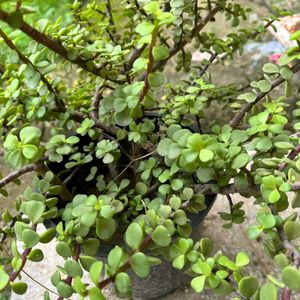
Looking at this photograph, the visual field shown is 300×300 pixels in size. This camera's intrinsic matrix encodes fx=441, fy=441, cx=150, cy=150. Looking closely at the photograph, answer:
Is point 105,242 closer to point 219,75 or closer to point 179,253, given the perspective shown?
point 179,253

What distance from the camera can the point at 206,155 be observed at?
0.58 meters

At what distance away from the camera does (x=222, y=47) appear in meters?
0.97

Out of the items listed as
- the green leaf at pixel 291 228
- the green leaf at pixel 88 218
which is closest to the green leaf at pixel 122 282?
the green leaf at pixel 88 218

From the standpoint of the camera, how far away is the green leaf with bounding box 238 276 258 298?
0.51 metres

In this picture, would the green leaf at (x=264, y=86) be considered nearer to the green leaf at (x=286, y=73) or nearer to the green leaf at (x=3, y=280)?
the green leaf at (x=286, y=73)

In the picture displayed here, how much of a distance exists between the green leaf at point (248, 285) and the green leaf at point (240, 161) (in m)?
0.17

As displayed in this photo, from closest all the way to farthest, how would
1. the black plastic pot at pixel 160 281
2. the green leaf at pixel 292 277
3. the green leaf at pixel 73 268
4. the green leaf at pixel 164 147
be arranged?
1. the green leaf at pixel 292 277
2. the green leaf at pixel 73 268
3. the green leaf at pixel 164 147
4. the black plastic pot at pixel 160 281

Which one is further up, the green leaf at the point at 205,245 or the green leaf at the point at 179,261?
the green leaf at the point at 179,261

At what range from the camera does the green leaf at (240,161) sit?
619 mm

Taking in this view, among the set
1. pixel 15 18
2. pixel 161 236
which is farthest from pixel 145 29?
pixel 161 236

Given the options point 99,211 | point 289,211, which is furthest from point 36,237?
point 289,211

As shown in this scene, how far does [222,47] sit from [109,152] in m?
0.38

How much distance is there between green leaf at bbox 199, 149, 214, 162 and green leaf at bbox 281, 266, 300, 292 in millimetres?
172

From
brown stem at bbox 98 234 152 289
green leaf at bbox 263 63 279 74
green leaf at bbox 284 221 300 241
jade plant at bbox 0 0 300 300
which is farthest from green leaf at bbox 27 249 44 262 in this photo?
green leaf at bbox 263 63 279 74
